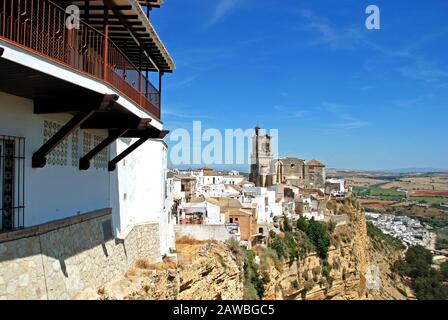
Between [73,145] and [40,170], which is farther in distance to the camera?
[73,145]

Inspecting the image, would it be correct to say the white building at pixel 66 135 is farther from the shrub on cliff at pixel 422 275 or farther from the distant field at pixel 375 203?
the distant field at pixel 375 203

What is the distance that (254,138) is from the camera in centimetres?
6969

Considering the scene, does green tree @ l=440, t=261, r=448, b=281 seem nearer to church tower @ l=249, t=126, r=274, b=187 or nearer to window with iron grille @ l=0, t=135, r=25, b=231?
church tower @ l=249, t=126, r=274, b=187

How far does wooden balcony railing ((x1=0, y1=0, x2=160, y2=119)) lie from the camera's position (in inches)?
205

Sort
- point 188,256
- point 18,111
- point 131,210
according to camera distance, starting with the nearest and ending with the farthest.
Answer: point 18,111
point 131,210
point 188,256

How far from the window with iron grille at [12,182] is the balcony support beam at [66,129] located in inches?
11.9

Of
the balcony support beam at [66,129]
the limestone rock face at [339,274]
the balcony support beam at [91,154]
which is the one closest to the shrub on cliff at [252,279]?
the limestone rock face at [339,274]

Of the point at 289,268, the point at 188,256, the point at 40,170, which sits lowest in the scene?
the point at 289,268

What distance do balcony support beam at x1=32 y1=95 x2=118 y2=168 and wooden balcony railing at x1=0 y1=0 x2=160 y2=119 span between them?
1.26 feet

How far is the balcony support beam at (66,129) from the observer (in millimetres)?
6660

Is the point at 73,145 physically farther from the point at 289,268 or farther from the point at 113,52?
the point at 289,268

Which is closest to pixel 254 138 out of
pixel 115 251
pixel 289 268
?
pixel 289 268

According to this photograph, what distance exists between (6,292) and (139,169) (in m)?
8.24

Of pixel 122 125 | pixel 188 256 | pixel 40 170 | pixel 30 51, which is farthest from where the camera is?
pixel 188 256
